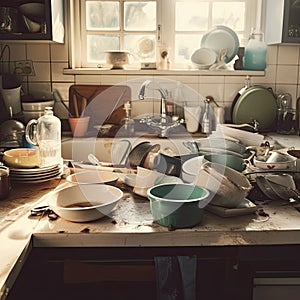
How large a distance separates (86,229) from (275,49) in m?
2.06

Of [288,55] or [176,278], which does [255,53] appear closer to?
[288,55]

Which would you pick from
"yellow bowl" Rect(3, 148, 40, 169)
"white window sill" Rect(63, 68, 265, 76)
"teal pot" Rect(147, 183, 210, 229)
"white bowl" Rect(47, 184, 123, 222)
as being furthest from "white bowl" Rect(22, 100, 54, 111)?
"teal pot" Rect(147, 183, 210, 229)

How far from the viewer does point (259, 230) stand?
116 centimetres

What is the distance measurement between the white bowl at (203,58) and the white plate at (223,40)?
0.05 m

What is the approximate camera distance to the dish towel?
1.22 m

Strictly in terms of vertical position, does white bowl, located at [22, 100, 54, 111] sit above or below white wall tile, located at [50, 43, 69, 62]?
below

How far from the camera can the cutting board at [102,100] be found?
2756 mm

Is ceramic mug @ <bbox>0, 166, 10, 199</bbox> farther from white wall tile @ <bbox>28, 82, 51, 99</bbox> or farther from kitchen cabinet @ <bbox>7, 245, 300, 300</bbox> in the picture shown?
white wall tile @ <bbox>28, 82, 51, 99</bbox>

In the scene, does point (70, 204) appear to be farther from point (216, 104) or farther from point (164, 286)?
point (216, 104)

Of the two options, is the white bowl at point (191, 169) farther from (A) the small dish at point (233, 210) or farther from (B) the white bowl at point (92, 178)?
(B) the white bowl at point (92, 178)

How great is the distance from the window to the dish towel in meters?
1.79

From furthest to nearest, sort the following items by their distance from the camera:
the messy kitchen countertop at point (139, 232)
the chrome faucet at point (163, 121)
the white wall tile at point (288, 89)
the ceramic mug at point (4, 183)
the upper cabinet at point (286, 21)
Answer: the white wall tile at point (288, 89) → the chrome faucet at point (163, 121) → the upper cabinet at point (286, 21) → the ceramic mug at point (4, 183) → the messy kitchen countertop at point (139, 232)

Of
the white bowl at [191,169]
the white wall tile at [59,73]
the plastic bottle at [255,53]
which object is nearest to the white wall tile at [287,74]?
the plastic bottle at [255,53]

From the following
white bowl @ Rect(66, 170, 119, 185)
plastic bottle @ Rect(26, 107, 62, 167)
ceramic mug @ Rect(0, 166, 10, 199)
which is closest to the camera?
ceramic mug @ Rect(0, 166, 10, 199)
